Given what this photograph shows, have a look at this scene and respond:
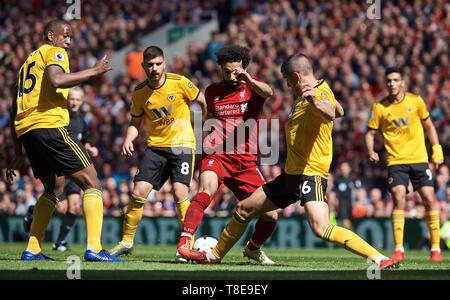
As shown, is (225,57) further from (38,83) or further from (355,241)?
(355,241)

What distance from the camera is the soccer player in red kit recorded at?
8445 mm

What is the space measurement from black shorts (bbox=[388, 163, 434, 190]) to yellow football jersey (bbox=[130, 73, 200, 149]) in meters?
3.16

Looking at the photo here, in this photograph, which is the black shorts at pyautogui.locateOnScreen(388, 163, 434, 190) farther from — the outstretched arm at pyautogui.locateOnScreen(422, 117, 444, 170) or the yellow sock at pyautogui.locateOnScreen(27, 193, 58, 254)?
the yellow sock at pyautogui.locateOnScreen(27, 193, 58, 254)

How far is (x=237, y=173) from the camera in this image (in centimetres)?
862

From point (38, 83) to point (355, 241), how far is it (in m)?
3.63

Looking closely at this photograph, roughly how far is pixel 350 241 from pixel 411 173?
4244 mm

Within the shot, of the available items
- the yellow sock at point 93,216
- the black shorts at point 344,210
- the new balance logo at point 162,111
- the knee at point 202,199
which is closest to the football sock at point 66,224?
the new balance logo at point 162,111

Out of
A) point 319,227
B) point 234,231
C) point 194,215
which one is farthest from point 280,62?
point 319,227

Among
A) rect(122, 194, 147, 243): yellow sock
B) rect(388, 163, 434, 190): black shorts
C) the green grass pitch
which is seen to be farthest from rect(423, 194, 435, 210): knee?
rect(122, 194, 147, 243): yellow sock

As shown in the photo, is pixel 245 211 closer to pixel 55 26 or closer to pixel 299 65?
pixel 299 65

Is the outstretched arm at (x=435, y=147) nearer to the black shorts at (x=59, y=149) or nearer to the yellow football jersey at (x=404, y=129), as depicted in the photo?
the yellow football jersey at (x=404, y=129)
